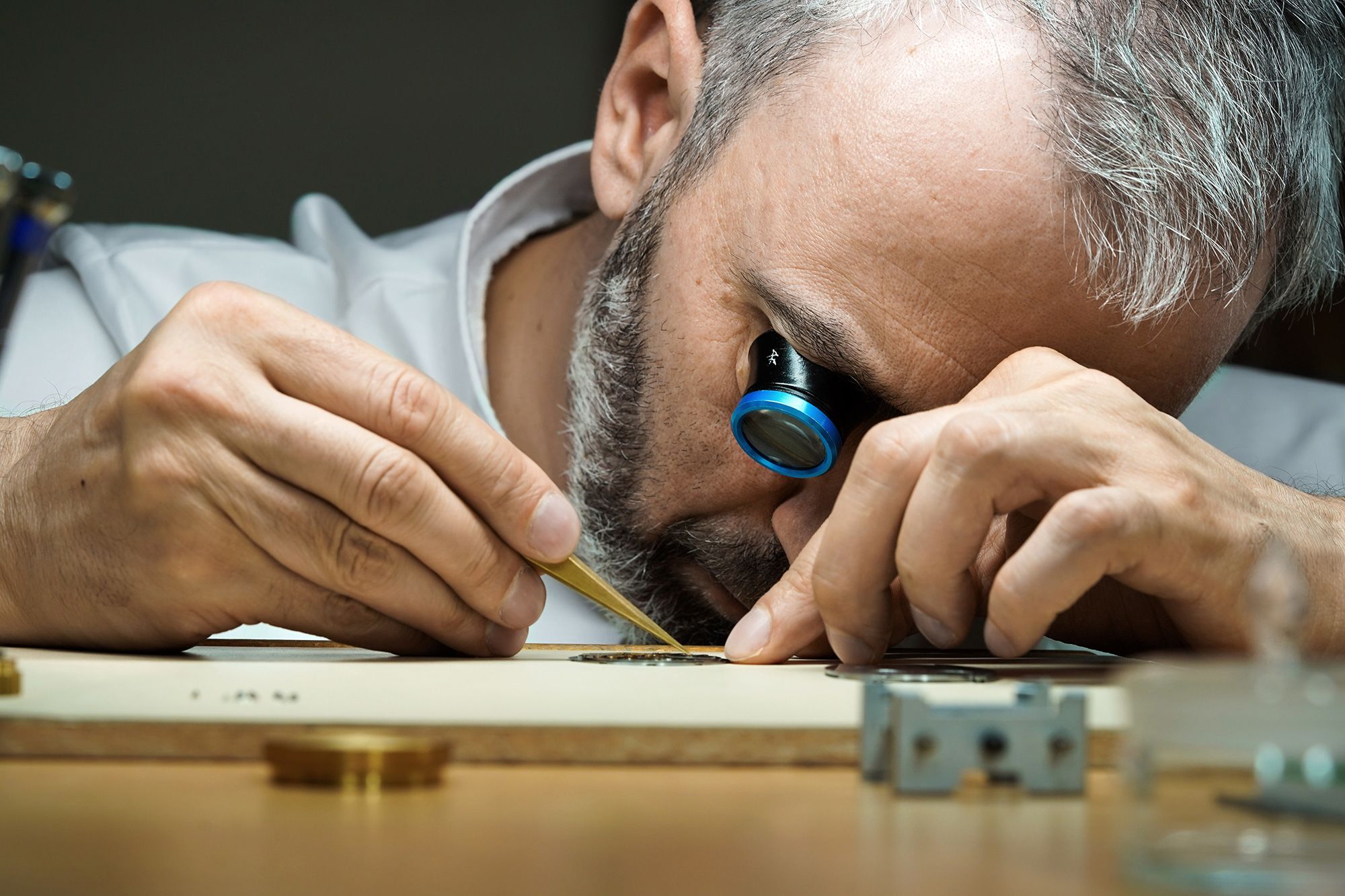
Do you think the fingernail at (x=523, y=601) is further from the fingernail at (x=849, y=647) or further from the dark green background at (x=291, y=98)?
the dark green background at (x=291, y=98)

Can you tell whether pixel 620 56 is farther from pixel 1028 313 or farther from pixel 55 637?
pixel 55 637

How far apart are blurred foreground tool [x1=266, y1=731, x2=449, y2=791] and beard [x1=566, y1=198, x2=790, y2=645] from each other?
1.11 m

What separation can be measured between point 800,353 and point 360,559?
0.60 meters

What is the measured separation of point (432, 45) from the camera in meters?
3.62

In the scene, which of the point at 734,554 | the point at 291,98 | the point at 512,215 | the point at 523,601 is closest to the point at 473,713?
the point at 523,601

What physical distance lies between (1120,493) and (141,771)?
778mm

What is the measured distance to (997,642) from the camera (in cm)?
116

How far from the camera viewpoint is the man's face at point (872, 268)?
1454 millimetres

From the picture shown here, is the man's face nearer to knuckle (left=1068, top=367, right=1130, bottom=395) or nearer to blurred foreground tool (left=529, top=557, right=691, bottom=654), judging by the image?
knuckle (left=1068, top=367, right=1130, bottom=395)

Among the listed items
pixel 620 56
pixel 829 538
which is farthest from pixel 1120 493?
pixel 620 56

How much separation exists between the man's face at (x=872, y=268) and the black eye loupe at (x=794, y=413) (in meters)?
0.03

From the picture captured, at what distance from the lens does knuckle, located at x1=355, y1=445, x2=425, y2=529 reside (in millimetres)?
1071

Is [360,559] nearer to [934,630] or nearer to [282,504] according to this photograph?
[282,504]

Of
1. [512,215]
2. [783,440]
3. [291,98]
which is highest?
[291,98]
